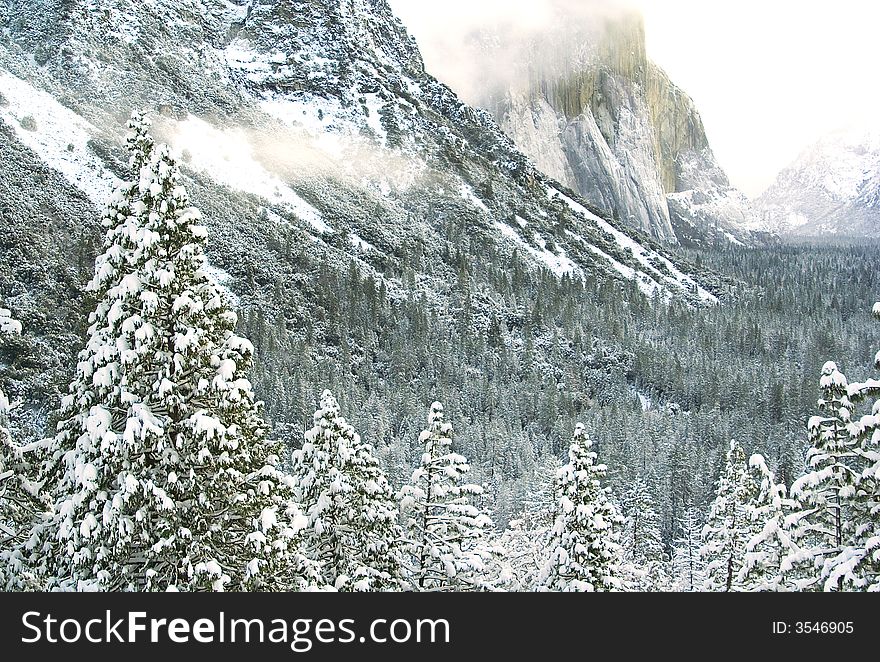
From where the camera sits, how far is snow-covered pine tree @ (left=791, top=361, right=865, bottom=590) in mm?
15984

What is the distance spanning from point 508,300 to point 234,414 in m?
166

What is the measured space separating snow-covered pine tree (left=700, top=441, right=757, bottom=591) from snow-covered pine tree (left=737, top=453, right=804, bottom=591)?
61cm

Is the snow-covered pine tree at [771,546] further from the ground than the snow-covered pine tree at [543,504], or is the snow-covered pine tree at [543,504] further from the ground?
the snow-covered pine tree at [543,504]

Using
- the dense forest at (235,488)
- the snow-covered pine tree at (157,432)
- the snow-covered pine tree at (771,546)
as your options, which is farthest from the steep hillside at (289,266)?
the snow-covered pine tree at (157,432)

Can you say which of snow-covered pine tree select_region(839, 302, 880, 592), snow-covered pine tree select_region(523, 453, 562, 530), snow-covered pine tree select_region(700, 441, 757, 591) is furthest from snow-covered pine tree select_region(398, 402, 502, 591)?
snow-covered pine tree select_region(700, 441, 757, 591)

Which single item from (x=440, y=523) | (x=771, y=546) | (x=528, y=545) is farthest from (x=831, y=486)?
(x=528, y=545)

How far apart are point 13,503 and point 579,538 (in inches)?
539

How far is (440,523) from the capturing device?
23.2 meters

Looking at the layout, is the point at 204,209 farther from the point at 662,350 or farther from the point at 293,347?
the point at 662,350

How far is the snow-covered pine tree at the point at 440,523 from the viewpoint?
22625 millimetres

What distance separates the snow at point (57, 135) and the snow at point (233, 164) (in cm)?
2221

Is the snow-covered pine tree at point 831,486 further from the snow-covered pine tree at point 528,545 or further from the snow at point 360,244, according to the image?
the snow at point 360,244

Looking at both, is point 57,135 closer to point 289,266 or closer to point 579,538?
point 289,266

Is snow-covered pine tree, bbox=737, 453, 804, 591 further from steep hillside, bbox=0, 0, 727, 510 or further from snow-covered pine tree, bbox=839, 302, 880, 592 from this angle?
steep hillside, bbox=0, 0, 727, 510
